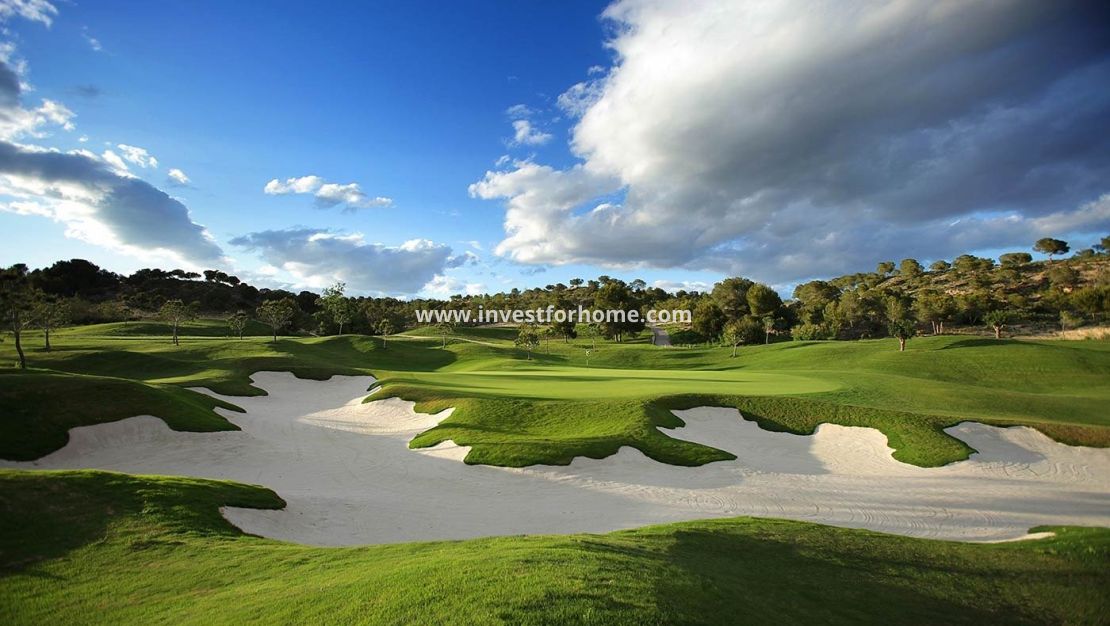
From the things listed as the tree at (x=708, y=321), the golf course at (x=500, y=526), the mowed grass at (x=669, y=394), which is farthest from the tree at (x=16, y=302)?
the tree at (x=708, y=321)

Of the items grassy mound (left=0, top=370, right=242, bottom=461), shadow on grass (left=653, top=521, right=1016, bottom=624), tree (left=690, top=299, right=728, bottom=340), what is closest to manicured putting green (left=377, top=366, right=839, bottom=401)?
grassy mound (left=0, top=370, right=242, bottom=461)

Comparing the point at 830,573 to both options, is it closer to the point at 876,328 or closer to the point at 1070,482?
the point at 1070,482

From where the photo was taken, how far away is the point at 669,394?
25.8m

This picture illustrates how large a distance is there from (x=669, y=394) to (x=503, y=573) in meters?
20.5

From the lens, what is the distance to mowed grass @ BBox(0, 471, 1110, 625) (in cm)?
585

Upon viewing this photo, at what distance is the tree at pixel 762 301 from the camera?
319 ft

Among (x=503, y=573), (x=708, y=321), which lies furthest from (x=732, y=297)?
(x=503, y=573)

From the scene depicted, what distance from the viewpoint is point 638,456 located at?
59.1 ft

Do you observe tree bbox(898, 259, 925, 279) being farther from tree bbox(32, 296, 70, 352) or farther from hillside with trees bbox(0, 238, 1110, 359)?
tree bbox(32, 296, 70, 352)

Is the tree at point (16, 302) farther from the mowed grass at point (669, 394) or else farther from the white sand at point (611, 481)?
the white sand at point (611, 481)

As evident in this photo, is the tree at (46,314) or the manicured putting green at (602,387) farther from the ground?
the tree at (46,314)

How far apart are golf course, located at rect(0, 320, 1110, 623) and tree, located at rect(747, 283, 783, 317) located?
6755 centimetres

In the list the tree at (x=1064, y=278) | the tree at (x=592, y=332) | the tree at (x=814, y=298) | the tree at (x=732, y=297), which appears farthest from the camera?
the tree at (x=1064, y=278)

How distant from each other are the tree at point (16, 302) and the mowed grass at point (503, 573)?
118 feet
